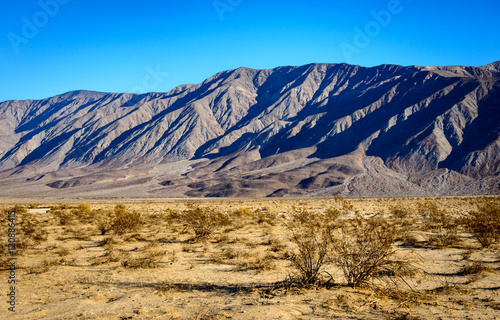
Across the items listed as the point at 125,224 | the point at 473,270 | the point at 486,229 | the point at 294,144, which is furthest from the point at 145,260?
the point at 294,144

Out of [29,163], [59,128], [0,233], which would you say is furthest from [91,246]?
[59,128]

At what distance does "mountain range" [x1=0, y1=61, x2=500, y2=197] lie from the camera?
86688mm

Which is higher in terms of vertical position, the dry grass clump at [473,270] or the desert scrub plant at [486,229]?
the desert scrub plant at [486,229]

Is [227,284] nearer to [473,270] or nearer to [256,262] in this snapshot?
[256,262]

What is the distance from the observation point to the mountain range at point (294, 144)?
86.7 m

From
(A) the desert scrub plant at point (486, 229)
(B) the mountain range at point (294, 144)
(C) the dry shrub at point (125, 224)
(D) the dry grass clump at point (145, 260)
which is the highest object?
(B) the mountain range at point (294, 144)

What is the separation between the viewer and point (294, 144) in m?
128

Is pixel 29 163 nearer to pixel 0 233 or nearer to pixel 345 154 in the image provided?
pixel 345 154

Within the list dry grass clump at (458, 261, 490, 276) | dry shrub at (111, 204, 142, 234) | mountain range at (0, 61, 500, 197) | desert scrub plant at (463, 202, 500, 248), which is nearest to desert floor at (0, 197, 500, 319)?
dry grass clump at (458, 261, 490, 276)

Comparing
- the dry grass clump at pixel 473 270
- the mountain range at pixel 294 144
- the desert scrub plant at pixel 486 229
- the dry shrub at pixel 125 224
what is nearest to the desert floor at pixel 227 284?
the dry grass clump at pixel 473 270

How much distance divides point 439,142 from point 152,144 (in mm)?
111401

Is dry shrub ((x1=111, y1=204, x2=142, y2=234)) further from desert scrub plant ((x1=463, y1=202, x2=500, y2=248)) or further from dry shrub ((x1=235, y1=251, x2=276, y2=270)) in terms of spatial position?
desert scrub plant ((x1=463, y1=202, x2=500, y2=248))

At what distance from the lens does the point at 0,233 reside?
53.1ft

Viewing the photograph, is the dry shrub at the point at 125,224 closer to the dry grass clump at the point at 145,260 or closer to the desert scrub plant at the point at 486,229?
the dry grass clump at the point at 145,260
